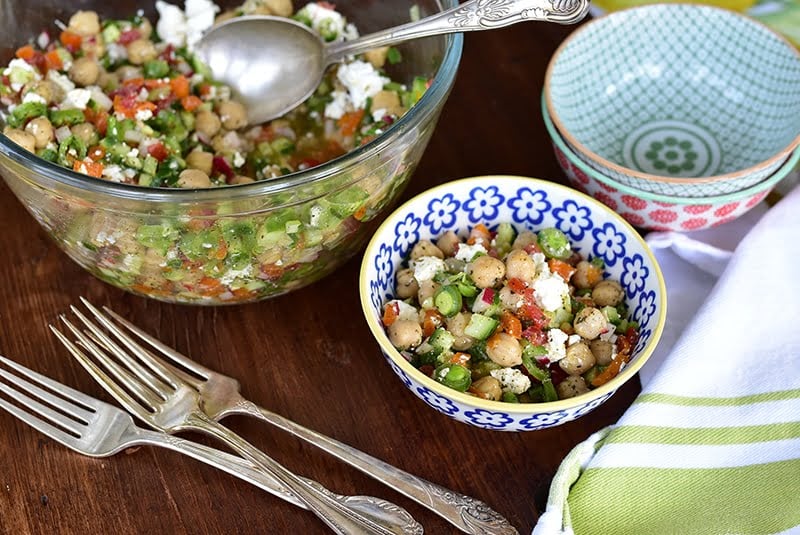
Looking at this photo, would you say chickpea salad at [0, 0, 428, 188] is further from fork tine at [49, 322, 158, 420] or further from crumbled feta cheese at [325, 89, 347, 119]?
fork tine at [49, 322, 158, 420]

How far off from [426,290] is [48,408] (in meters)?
0.63

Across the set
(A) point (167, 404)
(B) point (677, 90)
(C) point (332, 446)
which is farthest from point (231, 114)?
(B) point (677, 90)

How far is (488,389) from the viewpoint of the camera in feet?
4.31

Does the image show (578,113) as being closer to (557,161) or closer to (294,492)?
(557,161)

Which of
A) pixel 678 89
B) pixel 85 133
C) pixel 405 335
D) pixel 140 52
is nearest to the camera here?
pixel 405 335

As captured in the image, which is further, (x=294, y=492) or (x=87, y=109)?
(x=87, y=109)

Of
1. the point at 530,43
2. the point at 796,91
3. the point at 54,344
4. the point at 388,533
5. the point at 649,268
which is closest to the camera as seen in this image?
the point at 388,533

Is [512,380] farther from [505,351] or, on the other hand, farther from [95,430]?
[95,430]

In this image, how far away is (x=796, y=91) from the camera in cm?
177

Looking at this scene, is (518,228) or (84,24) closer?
(518,228)

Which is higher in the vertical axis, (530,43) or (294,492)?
(530,43)

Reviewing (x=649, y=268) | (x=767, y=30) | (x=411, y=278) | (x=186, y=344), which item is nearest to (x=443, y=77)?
(x=411, y=278)

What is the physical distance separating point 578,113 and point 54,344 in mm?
1129

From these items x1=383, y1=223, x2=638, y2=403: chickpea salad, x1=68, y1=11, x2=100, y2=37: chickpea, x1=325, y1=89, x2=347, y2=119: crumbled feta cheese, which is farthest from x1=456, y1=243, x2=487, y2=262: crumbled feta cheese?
x1=68, y1=11, x2=100, y2=37: chickpea
